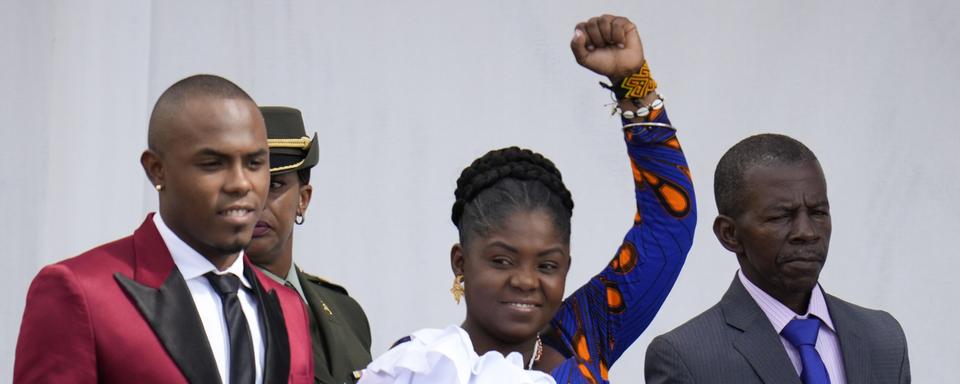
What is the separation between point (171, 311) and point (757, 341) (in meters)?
1.51

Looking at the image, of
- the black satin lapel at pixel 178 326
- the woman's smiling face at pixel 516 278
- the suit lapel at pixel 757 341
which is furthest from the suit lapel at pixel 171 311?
the suit lapel at pixel 757 341

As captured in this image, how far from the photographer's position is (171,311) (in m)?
2.84

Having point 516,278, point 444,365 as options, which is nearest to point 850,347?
point 516,278

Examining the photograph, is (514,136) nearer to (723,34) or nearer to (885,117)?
(723,34)

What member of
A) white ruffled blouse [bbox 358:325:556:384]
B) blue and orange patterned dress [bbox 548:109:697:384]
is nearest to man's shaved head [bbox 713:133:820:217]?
blue and orange patterned dress [bbox 548:109:697:384]

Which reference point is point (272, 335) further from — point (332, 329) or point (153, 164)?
point (332, 329)

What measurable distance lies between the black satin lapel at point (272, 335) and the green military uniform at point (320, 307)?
826 mm

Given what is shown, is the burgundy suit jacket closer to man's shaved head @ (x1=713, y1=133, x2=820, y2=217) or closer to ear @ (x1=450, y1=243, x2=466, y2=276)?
ear @ (x1=450, y1=243, x2=466, y2=276)

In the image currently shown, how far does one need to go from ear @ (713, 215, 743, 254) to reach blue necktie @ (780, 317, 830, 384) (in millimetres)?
237

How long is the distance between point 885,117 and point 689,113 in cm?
84

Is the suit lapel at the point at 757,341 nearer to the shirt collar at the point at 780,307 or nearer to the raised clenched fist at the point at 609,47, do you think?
the shirt collar at the point at 780,307

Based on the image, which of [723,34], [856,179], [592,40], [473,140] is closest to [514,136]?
[473,140]

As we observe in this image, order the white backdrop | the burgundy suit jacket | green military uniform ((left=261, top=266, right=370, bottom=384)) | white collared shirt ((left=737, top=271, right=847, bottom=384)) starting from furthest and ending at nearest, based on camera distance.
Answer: the white backdrop < green military uniform ((left=261, top=266, right=370, bottom=384)) < white collared shirt ((left=737, top=271, right=847, bottom=384)) < the burgundy suit jacket

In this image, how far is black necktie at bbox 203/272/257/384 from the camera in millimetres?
2879
